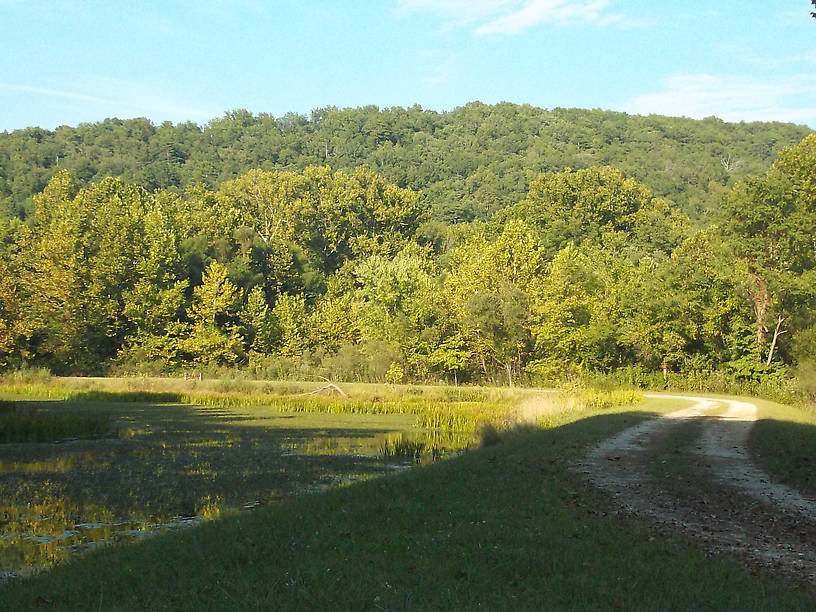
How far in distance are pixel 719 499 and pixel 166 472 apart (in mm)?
11425

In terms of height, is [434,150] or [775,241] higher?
[434,150]

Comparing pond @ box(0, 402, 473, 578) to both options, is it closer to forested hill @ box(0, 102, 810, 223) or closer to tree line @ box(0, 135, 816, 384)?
tree line @ box(0, 135, 816, 384)

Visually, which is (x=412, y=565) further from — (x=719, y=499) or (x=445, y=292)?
(x=445, y=292)

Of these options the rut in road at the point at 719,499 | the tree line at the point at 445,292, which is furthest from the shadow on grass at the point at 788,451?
the tree line at the point at 445,292

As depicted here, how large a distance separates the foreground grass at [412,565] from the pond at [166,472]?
6.96 ft

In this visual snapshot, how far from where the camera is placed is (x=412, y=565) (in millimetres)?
8125

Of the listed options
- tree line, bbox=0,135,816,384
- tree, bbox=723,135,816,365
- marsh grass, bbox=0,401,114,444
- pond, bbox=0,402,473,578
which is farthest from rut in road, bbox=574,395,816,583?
tree line, bbox=0,135,816,384

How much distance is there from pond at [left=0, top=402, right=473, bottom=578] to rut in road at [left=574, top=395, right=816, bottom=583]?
5.59m

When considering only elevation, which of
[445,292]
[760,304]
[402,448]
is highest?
[445,292]

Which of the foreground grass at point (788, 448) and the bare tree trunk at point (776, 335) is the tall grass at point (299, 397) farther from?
the bare tree trunk at point (776, 335)

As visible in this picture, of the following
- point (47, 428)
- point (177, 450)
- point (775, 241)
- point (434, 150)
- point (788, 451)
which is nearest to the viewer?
point (788, 451)

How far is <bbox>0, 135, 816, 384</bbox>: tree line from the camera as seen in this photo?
51562 mm

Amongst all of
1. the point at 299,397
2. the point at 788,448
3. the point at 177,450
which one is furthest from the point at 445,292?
the point at 788,448

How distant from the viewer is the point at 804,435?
64.5 feet
